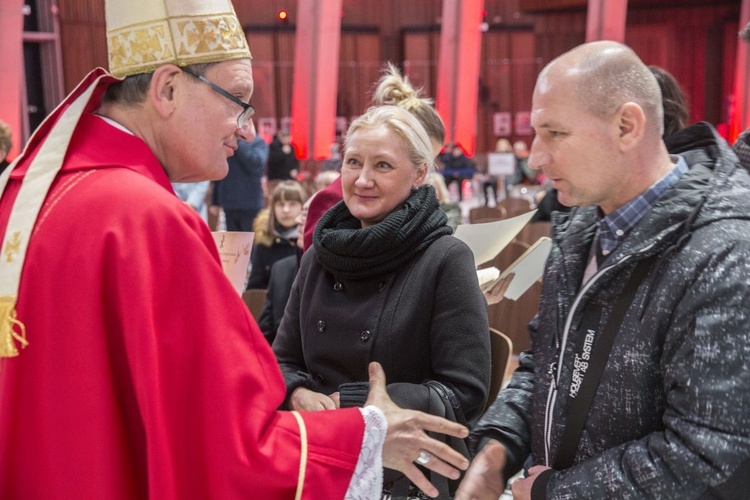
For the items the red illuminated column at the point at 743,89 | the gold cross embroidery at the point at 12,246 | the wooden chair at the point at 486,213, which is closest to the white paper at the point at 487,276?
the gold cross embroidery at the point at 12,246

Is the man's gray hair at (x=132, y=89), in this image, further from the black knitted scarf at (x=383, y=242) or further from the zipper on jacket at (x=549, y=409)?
the zipper on jacket at (x=549, y=409)

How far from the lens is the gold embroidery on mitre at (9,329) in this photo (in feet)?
4.58

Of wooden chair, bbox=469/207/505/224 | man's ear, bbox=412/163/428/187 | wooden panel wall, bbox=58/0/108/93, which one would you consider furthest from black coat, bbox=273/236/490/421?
wooden chair, bbox=469/207/505/224

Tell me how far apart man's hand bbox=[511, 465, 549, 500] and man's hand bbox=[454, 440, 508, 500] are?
9 centimetres

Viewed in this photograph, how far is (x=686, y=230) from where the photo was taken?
4.65ft

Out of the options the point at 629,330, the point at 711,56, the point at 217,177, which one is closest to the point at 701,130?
the point at 629,330

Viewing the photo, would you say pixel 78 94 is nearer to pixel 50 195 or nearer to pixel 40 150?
pixel 40 150

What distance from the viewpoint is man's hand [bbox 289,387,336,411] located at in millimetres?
2082

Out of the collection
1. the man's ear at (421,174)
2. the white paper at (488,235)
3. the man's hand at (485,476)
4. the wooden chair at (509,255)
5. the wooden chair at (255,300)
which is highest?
the man's ear at (421,174)

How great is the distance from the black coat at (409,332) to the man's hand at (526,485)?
437mm

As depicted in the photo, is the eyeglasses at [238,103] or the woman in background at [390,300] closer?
the eyeglasses at [238,103]

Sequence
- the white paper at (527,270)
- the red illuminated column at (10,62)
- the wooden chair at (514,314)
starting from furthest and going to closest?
the red illuminated column at (10,62) < the wooden chair at (514,314) < the white paper at (527,270)

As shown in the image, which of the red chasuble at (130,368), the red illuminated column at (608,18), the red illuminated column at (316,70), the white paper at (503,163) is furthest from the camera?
the red illuminated column at (608,18)

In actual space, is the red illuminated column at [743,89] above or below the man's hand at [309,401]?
above
